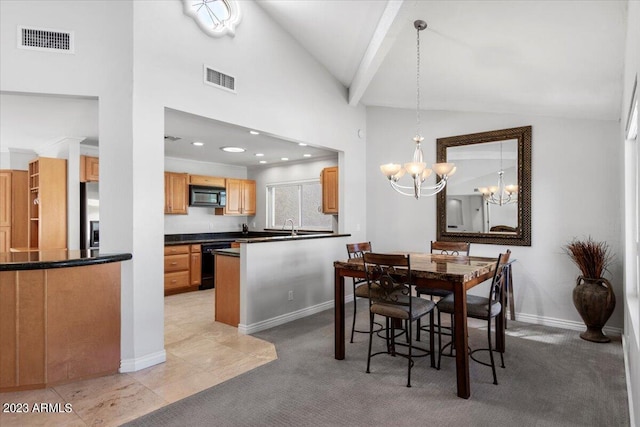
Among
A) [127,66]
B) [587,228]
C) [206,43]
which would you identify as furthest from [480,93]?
[127,66]

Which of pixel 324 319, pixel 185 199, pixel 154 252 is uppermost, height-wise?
pixel 185 199

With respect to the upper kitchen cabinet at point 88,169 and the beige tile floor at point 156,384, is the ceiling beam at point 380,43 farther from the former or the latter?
the upper kitchen cabinet at point 88,169

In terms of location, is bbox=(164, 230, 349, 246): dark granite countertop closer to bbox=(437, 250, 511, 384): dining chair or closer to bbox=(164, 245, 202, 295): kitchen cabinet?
bbox=(164, 245, 202, 295): kitchen cabinet

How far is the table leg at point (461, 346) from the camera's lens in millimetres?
2459

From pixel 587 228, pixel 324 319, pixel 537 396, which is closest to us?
pixel 537 396

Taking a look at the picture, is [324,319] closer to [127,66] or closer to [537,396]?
[537,396]

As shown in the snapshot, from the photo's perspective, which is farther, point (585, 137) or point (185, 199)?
point (185, 199)

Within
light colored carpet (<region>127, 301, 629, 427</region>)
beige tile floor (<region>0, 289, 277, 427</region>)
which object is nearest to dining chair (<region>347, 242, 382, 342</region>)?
light colored carpet (<region>127, 301, 629, 427</region>)

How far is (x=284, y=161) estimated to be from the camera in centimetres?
672

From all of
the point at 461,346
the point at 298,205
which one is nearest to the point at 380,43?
the point at 461,346

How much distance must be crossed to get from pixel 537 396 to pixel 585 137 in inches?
113

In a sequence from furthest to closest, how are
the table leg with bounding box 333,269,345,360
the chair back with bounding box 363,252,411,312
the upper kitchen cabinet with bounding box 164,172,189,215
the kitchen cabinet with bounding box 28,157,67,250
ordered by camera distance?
the upper kitchen cabinet with bounding box 164,172,189,215 < the kitchen cabinet with bounding box 28,157,67,250 < the table leg with bounding box 333,269,345,360 < the chair back with bounding box 363,252,411,312

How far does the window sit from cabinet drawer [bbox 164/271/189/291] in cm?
Answer: 208

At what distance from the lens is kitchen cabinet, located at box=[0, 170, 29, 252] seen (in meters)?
5.91
